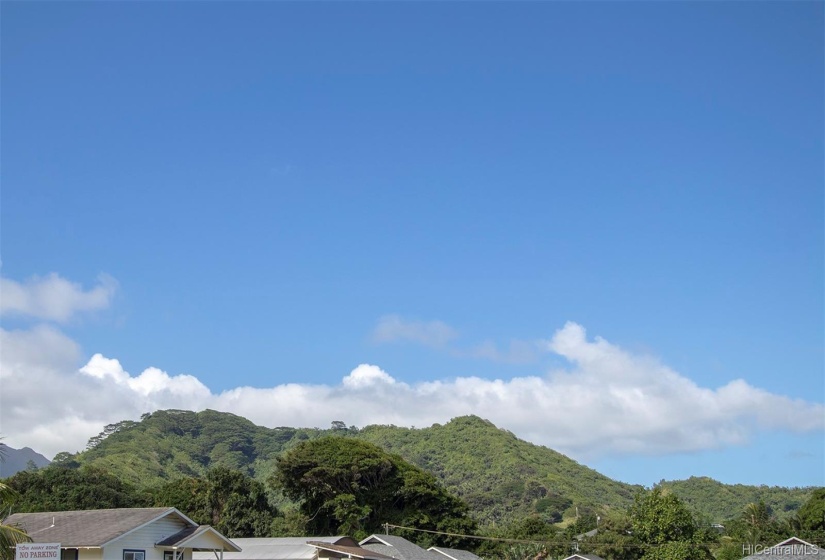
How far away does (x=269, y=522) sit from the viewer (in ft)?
233

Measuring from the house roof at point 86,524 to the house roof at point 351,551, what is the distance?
1153 cm

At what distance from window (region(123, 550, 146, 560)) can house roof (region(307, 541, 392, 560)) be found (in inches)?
547

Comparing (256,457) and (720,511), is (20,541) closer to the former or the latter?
(720,511)

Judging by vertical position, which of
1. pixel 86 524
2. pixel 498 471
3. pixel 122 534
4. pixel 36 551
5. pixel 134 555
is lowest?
pixel 134 555

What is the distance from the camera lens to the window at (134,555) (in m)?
31.1

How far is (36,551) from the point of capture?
22812mm

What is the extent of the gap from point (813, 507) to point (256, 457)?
386ft

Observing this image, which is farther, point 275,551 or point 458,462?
point 458,462

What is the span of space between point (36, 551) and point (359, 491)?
4695 centimetres

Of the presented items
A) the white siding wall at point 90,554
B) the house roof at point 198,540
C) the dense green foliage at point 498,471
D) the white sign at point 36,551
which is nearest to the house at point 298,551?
the house roof at point 198,540

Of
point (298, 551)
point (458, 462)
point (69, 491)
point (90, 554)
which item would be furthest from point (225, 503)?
point (458, 462)

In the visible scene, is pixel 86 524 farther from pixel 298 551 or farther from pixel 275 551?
pixel 298 551

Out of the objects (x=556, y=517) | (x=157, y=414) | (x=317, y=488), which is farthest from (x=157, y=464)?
(x=317, y=488)

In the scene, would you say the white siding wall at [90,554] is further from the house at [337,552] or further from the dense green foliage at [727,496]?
the dense green foliage at [727,496]
